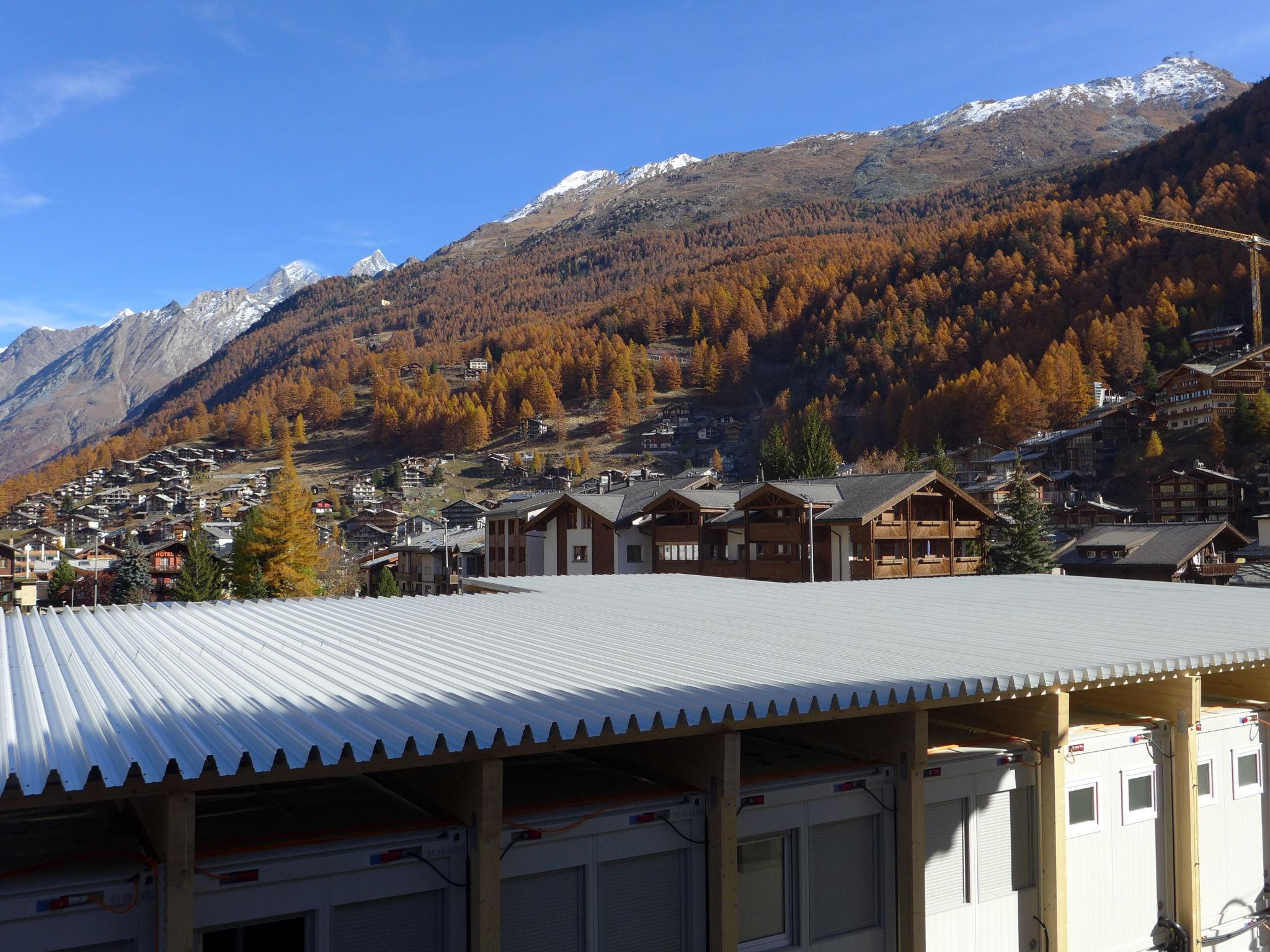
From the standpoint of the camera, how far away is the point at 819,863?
768 cm

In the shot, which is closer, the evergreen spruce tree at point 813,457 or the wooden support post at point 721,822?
the wooden support post at point 721,822

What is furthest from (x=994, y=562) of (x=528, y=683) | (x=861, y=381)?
(x=861, y=381)

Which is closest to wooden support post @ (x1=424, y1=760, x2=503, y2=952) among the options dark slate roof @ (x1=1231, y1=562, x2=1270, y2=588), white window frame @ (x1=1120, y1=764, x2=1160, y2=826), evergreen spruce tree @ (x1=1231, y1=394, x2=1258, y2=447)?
white window frame @ (x1=1120, y1=764, x2=1160, y2=826)

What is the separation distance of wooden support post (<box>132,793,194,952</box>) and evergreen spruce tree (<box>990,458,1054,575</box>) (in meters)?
43.7

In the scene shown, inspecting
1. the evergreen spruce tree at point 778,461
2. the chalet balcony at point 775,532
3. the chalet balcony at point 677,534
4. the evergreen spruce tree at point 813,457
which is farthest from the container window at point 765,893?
the evergreen spruce tree at point 778,461

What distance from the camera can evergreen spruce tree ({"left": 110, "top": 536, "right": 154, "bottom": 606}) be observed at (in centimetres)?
5356

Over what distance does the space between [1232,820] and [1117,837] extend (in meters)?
1.90

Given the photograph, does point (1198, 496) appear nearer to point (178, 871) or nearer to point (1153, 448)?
point (1153, 448)

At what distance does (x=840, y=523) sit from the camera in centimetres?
3994

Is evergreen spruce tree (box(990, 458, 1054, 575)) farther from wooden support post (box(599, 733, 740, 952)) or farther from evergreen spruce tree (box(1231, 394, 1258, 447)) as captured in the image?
wooden support post (box(599, 733, 740, 952))

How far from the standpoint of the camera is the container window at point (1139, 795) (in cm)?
928

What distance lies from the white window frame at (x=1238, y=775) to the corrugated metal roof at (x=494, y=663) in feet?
4.26

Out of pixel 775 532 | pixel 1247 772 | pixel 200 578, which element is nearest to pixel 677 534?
pixel 775 532

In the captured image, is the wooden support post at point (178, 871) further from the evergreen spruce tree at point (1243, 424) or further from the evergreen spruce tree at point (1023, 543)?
the evergreen spruce tree at point (1243, 424)
